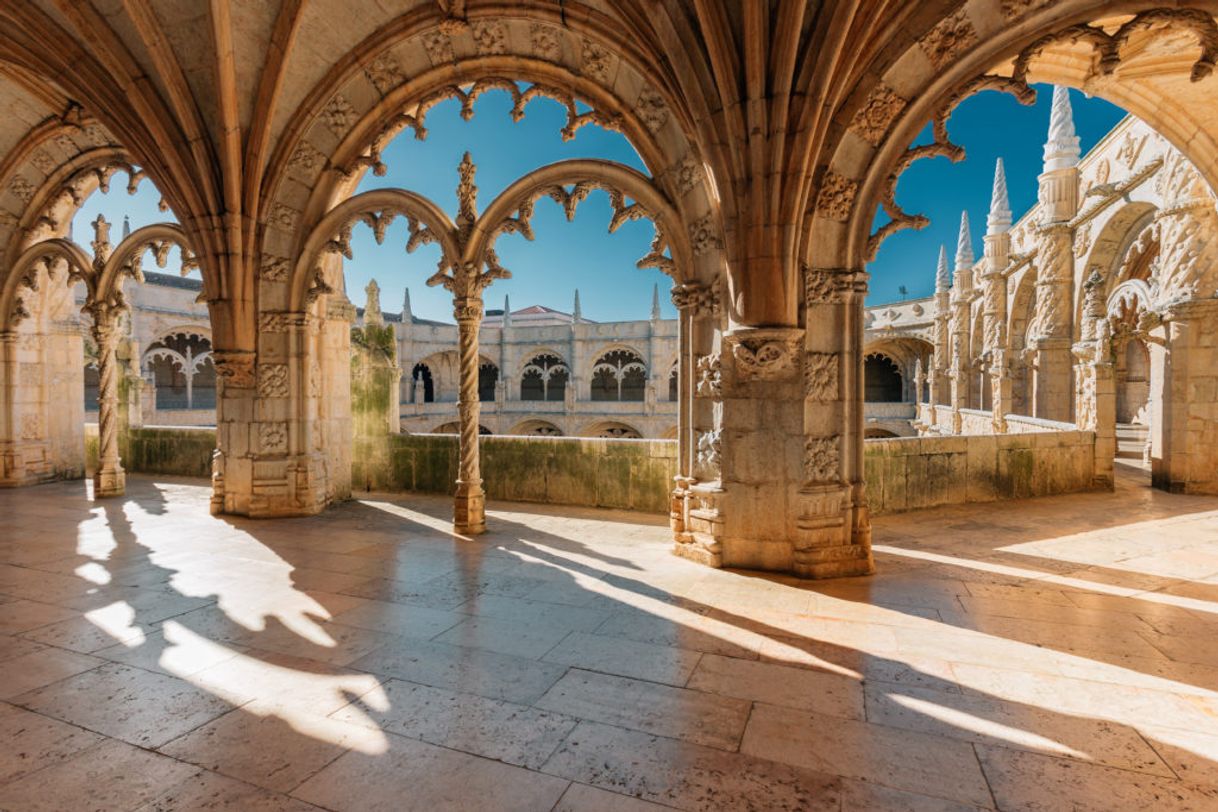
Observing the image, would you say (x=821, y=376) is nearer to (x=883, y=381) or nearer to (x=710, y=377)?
(x=710, y=377)

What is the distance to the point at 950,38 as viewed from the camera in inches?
140

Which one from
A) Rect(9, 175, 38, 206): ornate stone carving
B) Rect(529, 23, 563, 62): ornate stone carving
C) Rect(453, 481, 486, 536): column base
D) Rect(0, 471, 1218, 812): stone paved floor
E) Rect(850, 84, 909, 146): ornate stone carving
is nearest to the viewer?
Rect(0, 471, 1218, 812): stone paved floor

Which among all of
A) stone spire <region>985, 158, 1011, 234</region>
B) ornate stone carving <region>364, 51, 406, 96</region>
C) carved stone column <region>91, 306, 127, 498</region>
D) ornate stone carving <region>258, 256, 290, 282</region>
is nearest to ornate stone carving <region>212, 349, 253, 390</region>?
Answer: ornate stone carving <region>258, 256, 290, 282</region>

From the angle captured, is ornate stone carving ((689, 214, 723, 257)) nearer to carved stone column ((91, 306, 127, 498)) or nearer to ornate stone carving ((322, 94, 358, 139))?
ornate stone carving ((322, 94, 358, 139))

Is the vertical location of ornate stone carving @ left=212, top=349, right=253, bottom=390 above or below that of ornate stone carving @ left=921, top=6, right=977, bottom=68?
below

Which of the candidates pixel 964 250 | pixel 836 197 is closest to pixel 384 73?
pixel 836 197

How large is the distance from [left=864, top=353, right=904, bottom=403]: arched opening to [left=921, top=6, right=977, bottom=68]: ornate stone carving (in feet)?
93.1

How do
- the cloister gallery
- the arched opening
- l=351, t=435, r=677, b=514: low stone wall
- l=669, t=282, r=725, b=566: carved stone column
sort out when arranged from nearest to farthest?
the cloister gallery → l=669, t=282, r=725, b=566: carved stone column → l=351, t=435, r=677, b=514: low stone wall → the arched opening

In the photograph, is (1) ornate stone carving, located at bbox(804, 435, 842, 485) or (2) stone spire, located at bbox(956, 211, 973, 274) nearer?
(1) ornate stone carving, located at bbox(804, 435, 842, 485)

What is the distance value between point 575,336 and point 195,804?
26369 millimetres

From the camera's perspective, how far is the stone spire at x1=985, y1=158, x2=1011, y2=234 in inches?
668

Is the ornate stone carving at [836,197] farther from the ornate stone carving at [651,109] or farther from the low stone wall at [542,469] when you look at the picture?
the low stone wall at [542,469]

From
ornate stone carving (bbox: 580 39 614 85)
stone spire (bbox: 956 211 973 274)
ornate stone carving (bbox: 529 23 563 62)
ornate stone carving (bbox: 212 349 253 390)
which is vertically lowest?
ornate stone carving (bbox: 212 349 253 390)

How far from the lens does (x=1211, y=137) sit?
6047 mm
